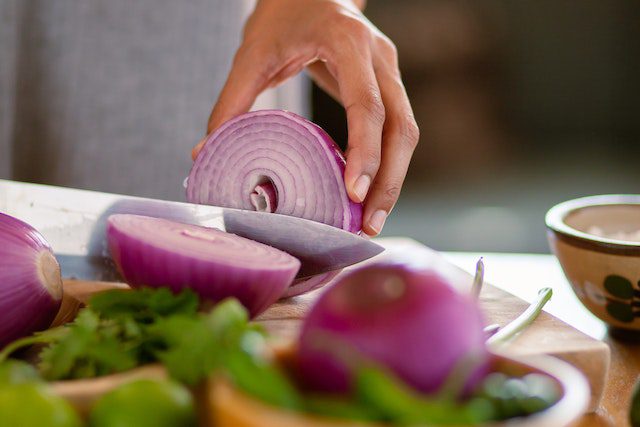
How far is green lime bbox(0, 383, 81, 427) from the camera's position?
0.55 m

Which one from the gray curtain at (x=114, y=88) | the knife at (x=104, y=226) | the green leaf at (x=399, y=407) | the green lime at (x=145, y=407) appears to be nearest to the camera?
the green leaf at (x=399, y=407)

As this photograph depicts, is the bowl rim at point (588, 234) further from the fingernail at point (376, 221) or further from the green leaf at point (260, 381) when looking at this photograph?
the green leaf at point (260, 381)

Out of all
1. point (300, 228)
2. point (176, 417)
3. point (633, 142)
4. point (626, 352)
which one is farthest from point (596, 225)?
point (633, 142)

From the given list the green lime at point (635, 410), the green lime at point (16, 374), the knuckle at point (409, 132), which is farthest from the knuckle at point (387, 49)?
the green lime at point (16, 374)

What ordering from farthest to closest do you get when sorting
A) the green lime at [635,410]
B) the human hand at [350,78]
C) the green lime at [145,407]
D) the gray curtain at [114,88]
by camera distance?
the gray curtain at [114,88], the human hand at [350,78], the green lime at [635,410], the green lime at [145,407]

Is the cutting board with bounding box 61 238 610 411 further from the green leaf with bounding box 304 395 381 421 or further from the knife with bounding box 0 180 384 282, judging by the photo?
the green leaf with bounding box 304 395 381 421

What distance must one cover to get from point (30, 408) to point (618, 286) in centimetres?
89

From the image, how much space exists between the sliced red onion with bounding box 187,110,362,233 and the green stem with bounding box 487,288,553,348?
29cm

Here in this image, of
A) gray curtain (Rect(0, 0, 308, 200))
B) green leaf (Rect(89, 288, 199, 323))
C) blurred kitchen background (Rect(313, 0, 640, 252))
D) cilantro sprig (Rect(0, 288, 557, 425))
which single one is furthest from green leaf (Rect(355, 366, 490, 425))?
blurred kitchen background (Rect(313, 0, 640, 252))

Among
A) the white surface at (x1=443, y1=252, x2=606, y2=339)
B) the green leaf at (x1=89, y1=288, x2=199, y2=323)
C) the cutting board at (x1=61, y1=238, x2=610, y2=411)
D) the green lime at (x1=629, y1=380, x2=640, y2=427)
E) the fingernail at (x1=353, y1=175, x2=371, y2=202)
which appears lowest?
the white surface at (x1=443, y1=252, x2=606, y2=339)

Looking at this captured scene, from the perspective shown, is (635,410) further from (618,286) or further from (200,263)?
(200,263)

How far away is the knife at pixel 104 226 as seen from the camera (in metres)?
1.08

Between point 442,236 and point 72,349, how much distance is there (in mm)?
2975

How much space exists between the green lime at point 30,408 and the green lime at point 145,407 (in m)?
0.03
